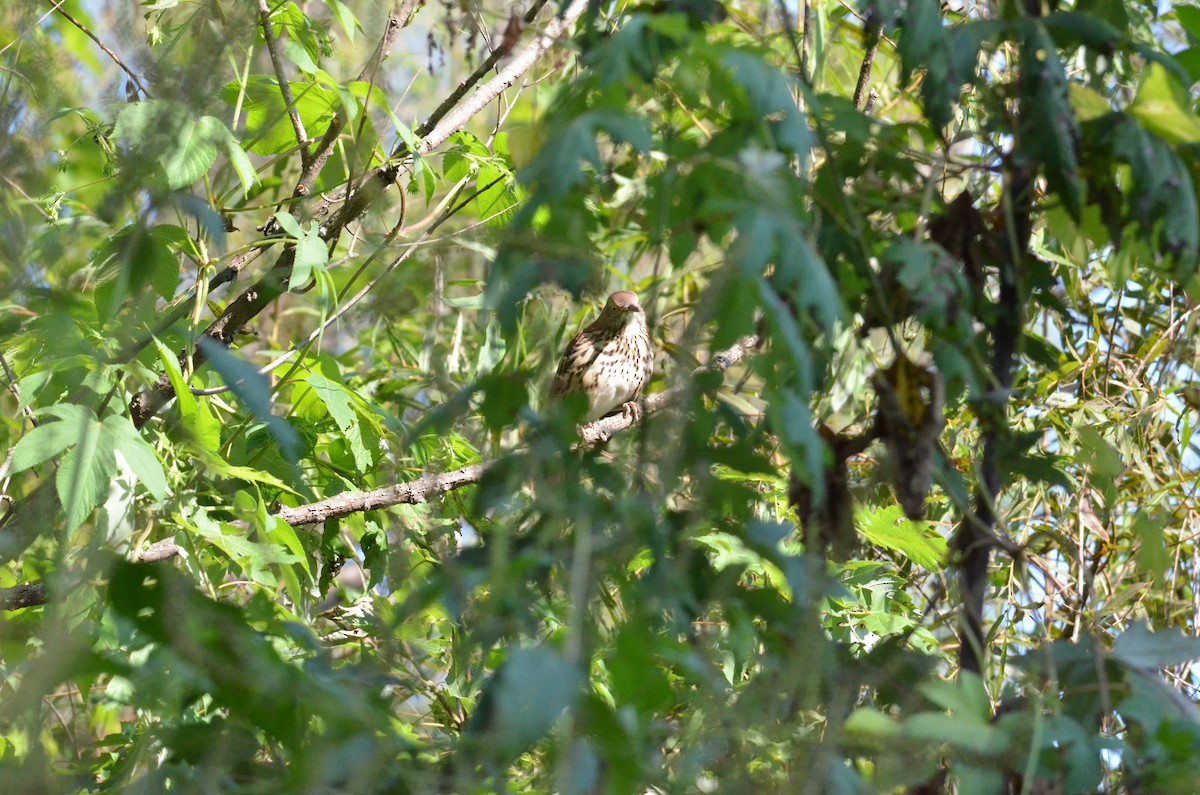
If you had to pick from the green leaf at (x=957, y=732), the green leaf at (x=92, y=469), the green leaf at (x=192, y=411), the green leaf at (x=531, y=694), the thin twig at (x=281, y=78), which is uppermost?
the thin twig at (x=281, y=78)

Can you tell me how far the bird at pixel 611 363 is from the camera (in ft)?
16.1

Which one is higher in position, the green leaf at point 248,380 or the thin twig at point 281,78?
the thin twig at point 281,78

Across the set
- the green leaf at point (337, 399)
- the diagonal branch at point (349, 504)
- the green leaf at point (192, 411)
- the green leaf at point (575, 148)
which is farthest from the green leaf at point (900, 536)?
the green leaf at point (575, 148)

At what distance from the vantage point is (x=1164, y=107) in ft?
4.33

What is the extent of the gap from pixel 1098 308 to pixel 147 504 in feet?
8.71

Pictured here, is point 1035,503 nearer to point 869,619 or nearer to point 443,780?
point 869,619

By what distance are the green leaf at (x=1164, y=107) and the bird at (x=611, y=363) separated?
352cm

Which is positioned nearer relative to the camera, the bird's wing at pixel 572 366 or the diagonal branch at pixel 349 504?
the diagonal branch at pixel 349 504

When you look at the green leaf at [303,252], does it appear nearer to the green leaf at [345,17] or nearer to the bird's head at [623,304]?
the green leaf at [345,17]

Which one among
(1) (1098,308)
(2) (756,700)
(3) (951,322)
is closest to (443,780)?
(2) (756,700)

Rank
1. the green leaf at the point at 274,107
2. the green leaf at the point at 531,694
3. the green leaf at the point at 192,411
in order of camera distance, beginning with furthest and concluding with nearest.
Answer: the green leaf at the point at 274,107 < the green leaf at the point at 192,411 < the green leaf at the point at 531,694

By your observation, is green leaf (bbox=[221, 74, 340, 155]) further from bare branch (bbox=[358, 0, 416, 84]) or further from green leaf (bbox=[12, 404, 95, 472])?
green leaf (bbox=[12, 404, 95, 472])

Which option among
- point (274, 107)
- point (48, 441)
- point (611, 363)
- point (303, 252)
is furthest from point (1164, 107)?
point (611, 363)

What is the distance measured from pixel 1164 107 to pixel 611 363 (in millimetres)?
3678
